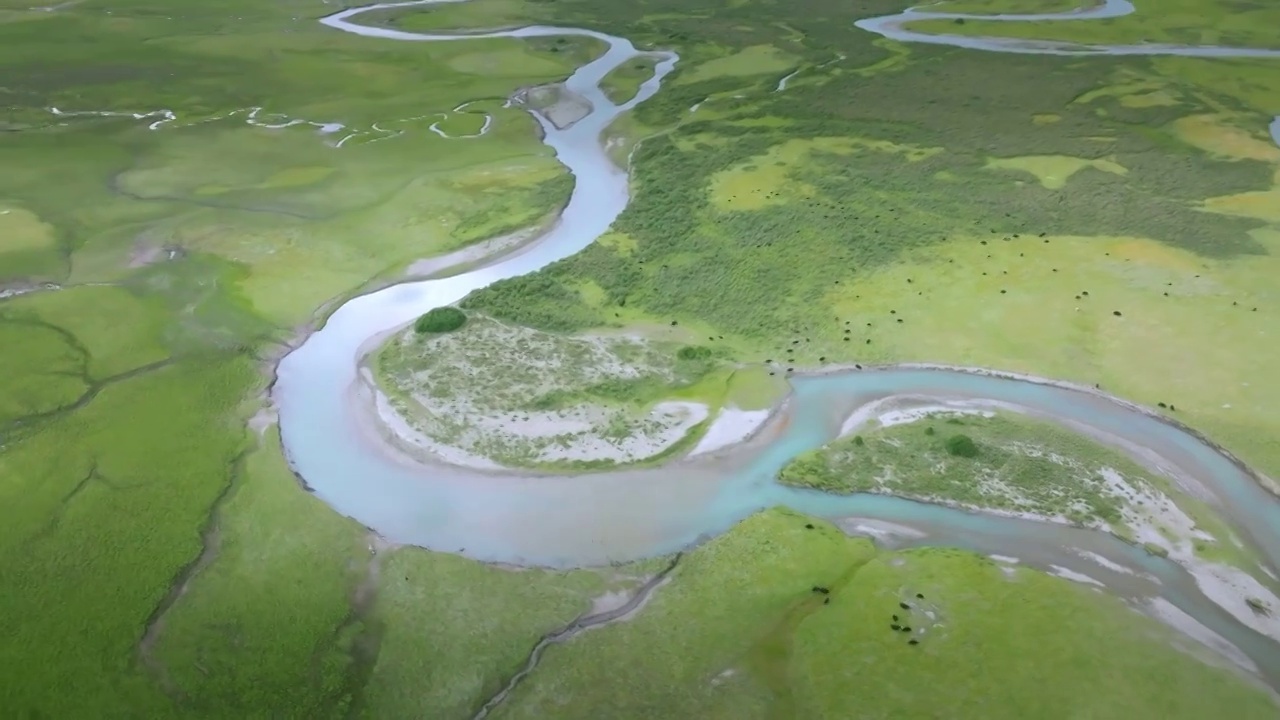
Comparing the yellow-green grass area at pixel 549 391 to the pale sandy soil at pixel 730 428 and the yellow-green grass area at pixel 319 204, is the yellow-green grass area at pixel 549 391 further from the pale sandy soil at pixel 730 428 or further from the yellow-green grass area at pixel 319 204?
the yellow-green grass area at pixel 319 204

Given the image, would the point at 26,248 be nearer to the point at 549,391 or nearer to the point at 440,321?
the point at 440,321

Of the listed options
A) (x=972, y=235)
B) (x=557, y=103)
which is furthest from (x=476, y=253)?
(x=972, y=235)

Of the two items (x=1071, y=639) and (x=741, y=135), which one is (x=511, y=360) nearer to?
(x=1071, y=639)

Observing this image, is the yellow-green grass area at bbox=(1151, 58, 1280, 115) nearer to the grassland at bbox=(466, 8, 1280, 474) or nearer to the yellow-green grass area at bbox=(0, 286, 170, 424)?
the grassland at bbox=(466, 8, 1280, 474)

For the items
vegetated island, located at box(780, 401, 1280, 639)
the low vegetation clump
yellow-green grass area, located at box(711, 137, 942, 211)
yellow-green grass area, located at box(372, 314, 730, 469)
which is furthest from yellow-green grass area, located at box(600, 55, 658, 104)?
the low vegetation clump

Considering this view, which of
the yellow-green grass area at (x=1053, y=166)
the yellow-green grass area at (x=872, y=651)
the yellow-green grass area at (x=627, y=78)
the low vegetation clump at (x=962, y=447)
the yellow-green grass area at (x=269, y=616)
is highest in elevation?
the yellow-green grass area at (x=1053, y=166)

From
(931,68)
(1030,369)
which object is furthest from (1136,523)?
(931,68)

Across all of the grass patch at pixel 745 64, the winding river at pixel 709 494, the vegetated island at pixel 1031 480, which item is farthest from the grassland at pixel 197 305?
the vegetated island at pixel 1031 480
